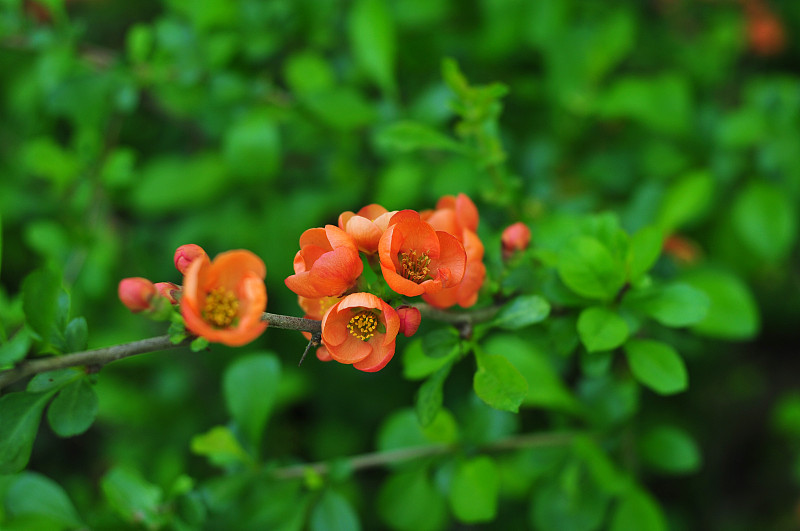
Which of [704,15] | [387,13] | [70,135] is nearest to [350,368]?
[387,13]

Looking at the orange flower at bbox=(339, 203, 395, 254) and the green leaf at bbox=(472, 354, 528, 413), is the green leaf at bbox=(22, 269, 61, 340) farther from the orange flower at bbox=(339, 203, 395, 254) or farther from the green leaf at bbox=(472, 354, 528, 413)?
the green leaf at bbox=(472, 354, 528, 413)

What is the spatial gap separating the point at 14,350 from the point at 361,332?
55cm

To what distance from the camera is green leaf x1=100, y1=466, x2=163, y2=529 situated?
1490mm

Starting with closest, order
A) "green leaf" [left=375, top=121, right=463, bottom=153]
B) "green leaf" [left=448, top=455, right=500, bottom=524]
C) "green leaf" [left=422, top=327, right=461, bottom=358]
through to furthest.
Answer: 1. "green leaf" [left=422, top=327, right=461, bottom=358]
2. "green leaf" [left=448, top=455, right=500, bottom=524]
3. "green leaf" [left=375, top=121, right=463, bottom=153]

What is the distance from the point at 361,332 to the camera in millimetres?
1047

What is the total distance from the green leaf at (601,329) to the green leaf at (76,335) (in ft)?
3.02

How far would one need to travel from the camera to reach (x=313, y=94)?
2131 millimetres

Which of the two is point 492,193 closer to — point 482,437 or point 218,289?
point 482,437

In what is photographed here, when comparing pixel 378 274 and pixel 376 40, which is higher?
pixel 376 40

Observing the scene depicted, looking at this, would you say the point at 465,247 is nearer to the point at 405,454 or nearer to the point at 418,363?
the point at 418,363

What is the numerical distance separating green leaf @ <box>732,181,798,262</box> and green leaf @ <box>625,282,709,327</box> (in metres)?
1.09

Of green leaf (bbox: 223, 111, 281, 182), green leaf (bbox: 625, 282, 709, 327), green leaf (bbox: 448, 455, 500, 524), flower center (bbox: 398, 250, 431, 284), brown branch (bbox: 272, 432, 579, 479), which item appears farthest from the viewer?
green leaf (bbox: 223, 111, 281, 182)

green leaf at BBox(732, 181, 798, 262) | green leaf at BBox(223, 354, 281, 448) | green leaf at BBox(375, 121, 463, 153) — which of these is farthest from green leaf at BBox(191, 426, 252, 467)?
green leaf at BBox(732, 181, 798, 262)

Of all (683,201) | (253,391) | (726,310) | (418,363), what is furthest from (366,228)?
(726,310)
